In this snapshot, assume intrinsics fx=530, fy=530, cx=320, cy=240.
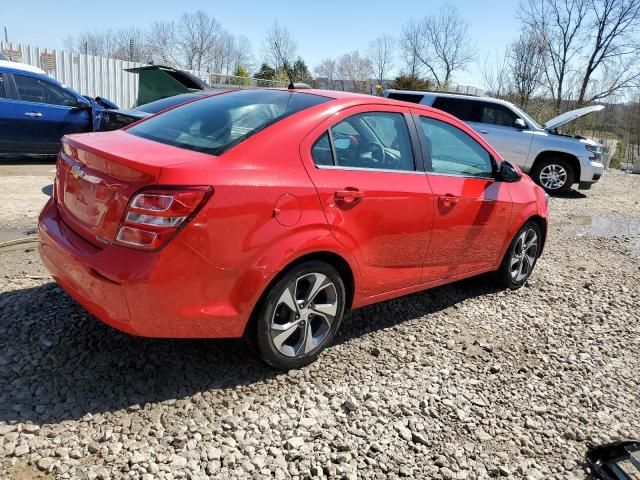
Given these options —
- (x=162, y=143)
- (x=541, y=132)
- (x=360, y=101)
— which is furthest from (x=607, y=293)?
(x=541, y=132)

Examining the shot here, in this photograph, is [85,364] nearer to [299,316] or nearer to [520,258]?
[299,316]

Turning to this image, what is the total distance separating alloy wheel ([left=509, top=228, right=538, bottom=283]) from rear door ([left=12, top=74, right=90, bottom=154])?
8.34 metres

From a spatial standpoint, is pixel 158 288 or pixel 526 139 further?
pixel 526 139

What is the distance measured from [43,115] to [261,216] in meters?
8.46

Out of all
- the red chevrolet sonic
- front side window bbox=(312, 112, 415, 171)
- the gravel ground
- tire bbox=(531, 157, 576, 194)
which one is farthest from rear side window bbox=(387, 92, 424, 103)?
front side window bbox=(312, 112, 415, 171)

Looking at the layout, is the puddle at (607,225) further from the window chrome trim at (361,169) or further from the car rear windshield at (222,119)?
the car rear windshield at (222,119)

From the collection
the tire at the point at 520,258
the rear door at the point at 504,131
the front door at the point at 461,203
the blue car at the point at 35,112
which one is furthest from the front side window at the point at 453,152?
the blue car at the point at 35,112

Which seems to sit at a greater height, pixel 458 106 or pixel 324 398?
pixel 458 106

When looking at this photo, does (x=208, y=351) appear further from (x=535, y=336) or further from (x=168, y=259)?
(x=535, y=336)

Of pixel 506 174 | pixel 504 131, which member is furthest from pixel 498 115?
pixel 506 174

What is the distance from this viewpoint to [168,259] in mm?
2512

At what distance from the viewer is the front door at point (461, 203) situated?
12.7 ft

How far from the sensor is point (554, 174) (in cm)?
1183

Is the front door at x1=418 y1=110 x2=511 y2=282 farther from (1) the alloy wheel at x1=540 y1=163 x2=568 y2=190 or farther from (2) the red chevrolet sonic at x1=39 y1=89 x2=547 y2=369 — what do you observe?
(1) the alloy wheel at x1=540 y1=163 x2=568 y2=190
